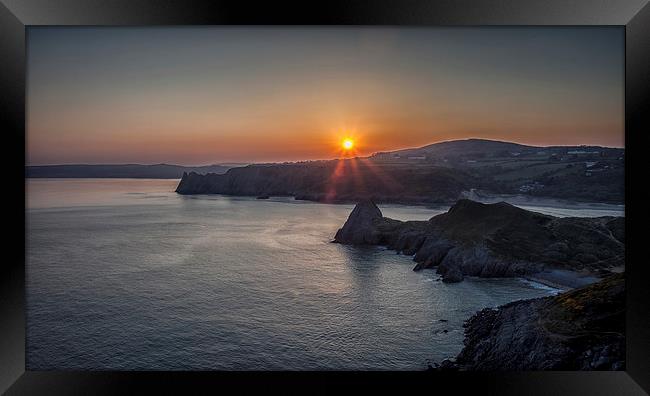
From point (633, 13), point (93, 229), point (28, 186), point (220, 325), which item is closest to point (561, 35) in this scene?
point (633, 13)

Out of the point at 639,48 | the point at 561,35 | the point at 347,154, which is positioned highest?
the point at 561,35

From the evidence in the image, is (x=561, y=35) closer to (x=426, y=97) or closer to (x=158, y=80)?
(x=426, y=97)

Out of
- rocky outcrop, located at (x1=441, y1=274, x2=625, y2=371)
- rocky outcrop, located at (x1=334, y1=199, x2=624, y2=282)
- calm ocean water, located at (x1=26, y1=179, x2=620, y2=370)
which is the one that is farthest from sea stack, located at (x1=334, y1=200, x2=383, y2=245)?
rocky outcrop, located at (x1=441, y1=274, x2=625, y2=371)

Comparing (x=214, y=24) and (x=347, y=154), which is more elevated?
(x=214, y=24)

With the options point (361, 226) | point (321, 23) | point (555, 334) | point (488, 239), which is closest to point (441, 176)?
point (488, 239)

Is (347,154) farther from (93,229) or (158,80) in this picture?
(93,229)

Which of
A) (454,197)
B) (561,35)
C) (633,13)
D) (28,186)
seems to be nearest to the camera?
(633,13)

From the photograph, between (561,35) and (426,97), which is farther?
(426,97)

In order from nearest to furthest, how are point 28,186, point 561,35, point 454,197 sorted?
1. point 28,186
2. point 561,35
3. point 454,197
